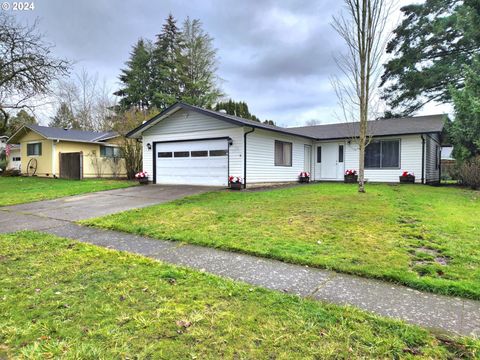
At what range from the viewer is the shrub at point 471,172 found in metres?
12.2

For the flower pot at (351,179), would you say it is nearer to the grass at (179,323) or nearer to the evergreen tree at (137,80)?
the grass at (179,323)

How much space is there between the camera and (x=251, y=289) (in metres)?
3.00

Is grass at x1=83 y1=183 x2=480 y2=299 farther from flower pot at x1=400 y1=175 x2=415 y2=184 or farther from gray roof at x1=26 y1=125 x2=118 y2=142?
gray roof at x1=26 y1=125 x2=118 y2=142

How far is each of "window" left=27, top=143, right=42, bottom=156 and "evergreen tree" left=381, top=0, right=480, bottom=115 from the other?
25001 mm

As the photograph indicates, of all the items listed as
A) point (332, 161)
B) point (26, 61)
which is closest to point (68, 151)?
point (26, 61)

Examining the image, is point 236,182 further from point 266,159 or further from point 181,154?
point 181,154

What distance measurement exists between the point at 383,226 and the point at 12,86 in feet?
57.0

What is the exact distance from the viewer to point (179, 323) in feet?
7.71

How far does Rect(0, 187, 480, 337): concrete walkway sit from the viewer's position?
8.27 ft

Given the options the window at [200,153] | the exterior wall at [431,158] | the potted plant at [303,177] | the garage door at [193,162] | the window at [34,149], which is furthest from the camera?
the window at [34,149]

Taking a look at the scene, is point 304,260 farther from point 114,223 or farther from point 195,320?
point 114,223

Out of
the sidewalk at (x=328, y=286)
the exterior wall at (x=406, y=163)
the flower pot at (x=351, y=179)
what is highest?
the exterior wall at (x=406, y=163)

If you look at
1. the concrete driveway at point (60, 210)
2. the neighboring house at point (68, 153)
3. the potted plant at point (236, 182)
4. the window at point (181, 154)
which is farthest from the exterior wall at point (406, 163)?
the neighboring house at point (68, 153)

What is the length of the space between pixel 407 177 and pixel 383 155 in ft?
5.23
